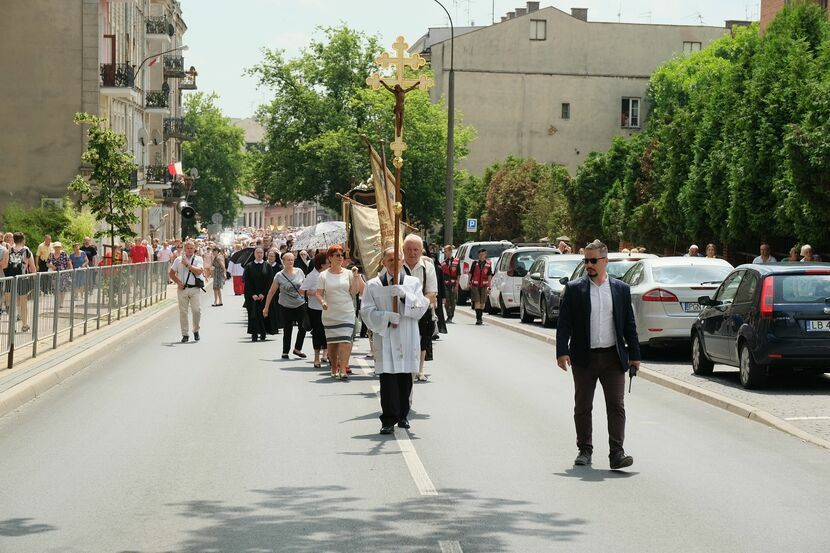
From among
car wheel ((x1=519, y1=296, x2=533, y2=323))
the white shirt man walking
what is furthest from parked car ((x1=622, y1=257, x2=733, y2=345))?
car wheel ((x1=519, y1=296, x2=533, y2=323))

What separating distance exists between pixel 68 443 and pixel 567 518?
4.85 meters

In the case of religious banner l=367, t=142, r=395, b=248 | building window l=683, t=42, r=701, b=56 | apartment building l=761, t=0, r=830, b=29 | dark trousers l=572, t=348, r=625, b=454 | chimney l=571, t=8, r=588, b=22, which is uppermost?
chimney l=571, t=8, r=588, b=22

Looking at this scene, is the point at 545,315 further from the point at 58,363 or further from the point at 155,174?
the point at 155,174

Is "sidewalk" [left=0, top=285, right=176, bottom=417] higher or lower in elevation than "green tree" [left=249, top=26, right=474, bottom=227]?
lower

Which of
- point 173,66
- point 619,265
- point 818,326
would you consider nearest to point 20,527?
point 818,326

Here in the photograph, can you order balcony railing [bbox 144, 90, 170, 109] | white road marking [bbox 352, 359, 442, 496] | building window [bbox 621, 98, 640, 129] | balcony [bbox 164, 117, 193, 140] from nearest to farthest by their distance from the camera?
white road marking [bbox 352, 359, 442, 496], balcony railing [bbox 144, 90, 170, 109], building window [bbox 621, 98, 640, 129], balcony [bbox 164, 117, 193, 140]

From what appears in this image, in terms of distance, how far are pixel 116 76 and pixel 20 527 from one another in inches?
1978

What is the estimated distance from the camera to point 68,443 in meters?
11.5

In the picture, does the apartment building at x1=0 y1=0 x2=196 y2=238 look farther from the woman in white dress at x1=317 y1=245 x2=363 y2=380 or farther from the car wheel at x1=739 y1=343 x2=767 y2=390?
the car wheel at x1=739 y1=343 x2=767 y2=390

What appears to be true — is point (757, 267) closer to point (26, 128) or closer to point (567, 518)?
point (567, 518)

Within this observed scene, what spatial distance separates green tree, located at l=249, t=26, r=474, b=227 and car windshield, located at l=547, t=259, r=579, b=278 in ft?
152

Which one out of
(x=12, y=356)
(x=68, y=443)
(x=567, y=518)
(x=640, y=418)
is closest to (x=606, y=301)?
(x=567, y=518)

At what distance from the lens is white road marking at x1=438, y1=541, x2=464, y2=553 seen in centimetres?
→ 727

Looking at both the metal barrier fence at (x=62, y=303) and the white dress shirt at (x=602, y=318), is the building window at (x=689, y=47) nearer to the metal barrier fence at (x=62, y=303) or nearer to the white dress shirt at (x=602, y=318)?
the metal barrier fence at (x=62, y=303)
